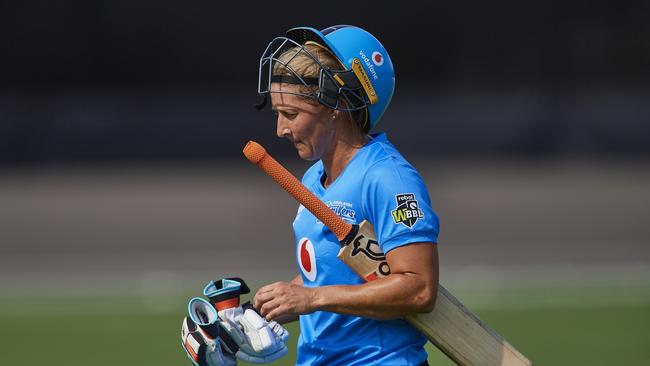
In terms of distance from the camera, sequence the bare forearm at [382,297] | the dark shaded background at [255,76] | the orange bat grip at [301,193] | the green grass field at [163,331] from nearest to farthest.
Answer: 1. the bare forearm at [382,297]
2. the orange bat grip at [301,193]
3. the green grass field at [163,331]
4. the dark shaded background at [255,76]

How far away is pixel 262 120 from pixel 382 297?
1667 cm

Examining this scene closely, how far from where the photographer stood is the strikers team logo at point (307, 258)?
4.25 metres

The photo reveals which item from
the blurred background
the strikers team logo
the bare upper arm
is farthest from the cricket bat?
the blurred background

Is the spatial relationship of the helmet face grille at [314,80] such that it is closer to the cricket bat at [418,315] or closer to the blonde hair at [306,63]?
the blonde hair at [306,63]

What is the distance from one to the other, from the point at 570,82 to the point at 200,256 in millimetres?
7984

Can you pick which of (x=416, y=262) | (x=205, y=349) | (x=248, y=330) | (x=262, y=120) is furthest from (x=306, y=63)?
(x=262, y=120)

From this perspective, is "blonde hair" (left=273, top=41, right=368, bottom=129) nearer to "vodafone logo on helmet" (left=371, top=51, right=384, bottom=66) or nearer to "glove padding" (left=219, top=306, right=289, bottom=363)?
"vodafone logo on helmet" (left=371, top=51, right=384, bottom=66)

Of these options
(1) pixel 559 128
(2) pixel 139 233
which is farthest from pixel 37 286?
(1) pixel 559 128

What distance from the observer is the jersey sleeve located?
155 inches

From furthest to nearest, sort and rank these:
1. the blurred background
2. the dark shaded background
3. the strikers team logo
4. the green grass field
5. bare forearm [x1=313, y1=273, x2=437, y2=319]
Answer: the dark shaded background < the blurred background < the green grass field < the strikers team logo < bare forearm [x1=313, y1=273, x2=437, y2=319]

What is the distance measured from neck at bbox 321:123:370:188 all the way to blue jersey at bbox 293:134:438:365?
56 millimetres

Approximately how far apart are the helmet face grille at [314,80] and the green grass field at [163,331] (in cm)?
538

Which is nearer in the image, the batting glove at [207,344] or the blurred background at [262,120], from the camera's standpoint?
the batting glove at [207,344]

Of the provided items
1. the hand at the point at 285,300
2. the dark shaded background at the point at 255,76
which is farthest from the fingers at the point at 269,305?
the dark shaded background at the point at 255,76
